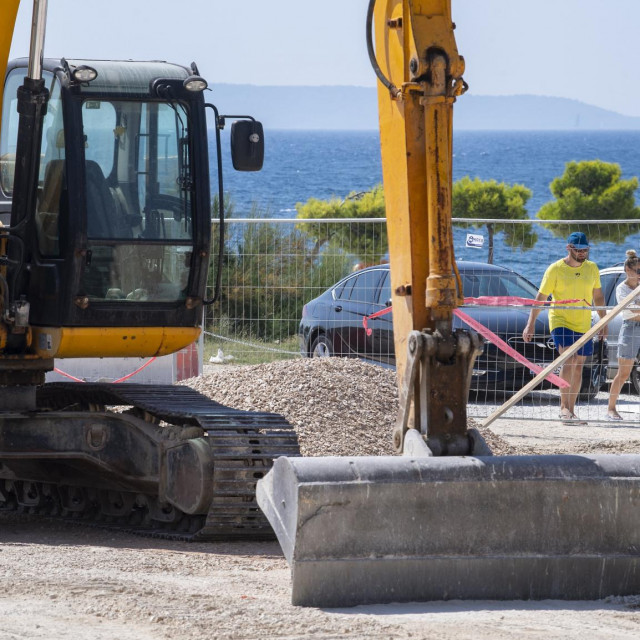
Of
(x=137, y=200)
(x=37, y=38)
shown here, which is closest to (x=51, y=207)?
(x=137, y=200)

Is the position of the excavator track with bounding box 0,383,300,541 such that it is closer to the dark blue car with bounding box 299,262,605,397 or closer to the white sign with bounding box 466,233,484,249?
the dark blue car with bounding box 299,262,605,397

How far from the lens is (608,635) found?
16.7ft

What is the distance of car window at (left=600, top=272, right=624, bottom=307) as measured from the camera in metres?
15.0

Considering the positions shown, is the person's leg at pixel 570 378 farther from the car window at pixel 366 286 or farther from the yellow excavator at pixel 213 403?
the yellow excavator at pixel 213 403

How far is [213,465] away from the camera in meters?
7.37

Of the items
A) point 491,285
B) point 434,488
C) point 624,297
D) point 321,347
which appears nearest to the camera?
point 434,488

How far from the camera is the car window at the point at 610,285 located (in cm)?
1499

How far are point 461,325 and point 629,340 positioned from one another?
1813mm

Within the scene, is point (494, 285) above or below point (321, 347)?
above

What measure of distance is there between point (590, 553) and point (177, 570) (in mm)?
2130

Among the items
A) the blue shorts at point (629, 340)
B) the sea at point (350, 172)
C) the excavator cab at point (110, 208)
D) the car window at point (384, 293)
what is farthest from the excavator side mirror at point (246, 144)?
the sea at point (350, 172)

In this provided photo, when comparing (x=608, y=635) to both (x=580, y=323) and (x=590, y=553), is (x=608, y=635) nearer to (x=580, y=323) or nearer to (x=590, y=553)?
(x=590, y=553)

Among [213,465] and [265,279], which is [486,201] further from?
[213,465]

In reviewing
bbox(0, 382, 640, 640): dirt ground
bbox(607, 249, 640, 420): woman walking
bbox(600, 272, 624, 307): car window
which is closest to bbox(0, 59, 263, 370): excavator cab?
bbox(0, 382, 640, 640): dirt ground
